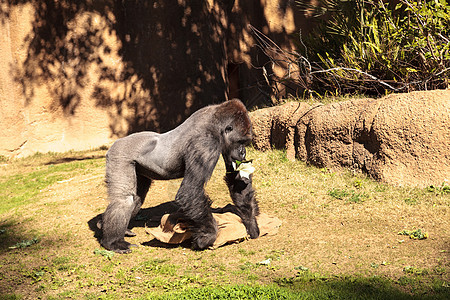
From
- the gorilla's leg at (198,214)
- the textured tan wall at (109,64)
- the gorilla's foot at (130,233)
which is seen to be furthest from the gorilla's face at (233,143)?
the textured tan wall at (109,64)

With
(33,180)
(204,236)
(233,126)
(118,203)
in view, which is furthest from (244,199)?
(33,180)

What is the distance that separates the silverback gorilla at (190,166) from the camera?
4879 mm

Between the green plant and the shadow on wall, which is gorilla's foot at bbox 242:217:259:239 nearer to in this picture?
the green plant

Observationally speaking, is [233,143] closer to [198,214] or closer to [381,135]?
[198,214]

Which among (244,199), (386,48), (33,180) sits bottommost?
(33,180)

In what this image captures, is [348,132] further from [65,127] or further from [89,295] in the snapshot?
[65,127]

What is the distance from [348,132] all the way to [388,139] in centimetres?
67

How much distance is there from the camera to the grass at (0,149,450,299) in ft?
12.9

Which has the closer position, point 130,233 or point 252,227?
point 252,227

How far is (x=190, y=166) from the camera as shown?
16.0ft

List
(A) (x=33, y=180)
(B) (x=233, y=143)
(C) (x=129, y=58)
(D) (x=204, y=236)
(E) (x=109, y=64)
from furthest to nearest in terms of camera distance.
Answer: (C) (x=129, y=58), (E) (x=109, y=64), (A) (x=33, y=180), (B) (x=233, y=143), (D) (x=204, y=236)

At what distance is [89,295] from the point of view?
4105 millimetres

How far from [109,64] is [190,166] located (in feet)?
23.8

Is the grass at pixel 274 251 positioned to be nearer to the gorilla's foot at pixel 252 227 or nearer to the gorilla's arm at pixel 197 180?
the gorilla's foot at pixel 252 227
